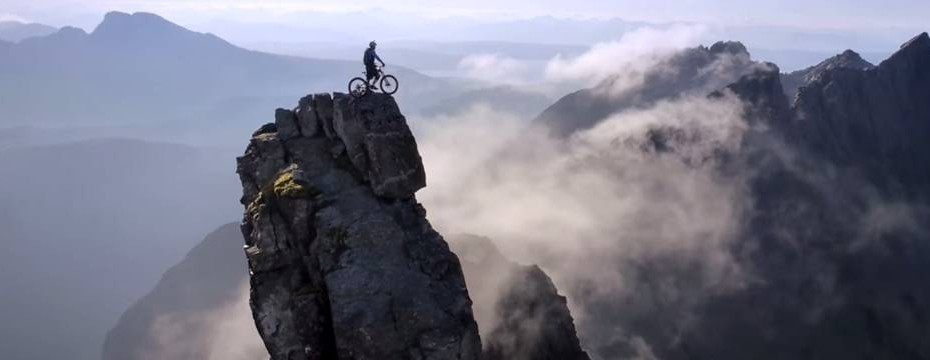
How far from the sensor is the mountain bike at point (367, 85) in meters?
43.9

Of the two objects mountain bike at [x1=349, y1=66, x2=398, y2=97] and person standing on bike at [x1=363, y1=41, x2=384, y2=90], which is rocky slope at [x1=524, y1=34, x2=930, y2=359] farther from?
person standing on bike at [x1=363, y1=41, x2=384, y2=90]

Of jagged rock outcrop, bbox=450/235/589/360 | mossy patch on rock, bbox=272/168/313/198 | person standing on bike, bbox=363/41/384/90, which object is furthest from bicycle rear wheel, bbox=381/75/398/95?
jagged rock outcrop, bbox=450/235/589/360

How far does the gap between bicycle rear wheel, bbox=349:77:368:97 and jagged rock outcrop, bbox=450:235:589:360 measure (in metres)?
35.1

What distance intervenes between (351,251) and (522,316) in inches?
1626

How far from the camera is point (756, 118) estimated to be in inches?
7741

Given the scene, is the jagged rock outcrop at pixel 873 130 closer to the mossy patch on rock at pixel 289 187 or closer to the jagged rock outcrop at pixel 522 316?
the jagged rock outcrop at pixel 522 316

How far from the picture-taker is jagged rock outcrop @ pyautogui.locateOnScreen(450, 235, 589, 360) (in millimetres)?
71562

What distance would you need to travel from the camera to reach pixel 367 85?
4462 cm

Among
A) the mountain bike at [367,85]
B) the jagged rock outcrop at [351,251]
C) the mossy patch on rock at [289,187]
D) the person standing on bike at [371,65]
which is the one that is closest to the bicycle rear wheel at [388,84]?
the mountain bike at [367,85]

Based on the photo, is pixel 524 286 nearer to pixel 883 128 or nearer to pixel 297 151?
pixel 297 151

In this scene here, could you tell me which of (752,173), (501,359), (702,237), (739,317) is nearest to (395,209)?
(501,359)

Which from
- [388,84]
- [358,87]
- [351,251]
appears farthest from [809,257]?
[351,251]

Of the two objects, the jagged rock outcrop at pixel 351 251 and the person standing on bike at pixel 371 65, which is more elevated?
the person standing on bike at pixel 371 65

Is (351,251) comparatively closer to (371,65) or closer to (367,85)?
(367,85)
